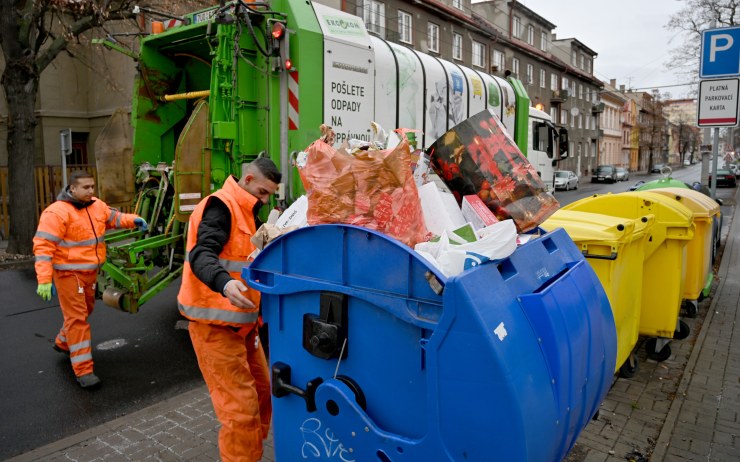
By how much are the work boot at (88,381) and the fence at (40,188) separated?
899 cm

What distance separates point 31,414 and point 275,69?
3.24 m

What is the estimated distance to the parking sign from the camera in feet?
21.2

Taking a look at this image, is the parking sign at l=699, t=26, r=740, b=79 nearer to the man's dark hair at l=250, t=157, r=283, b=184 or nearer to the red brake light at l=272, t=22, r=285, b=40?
the red brake light at l=272, t=22, r=285, b=40

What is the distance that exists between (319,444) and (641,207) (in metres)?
3.57

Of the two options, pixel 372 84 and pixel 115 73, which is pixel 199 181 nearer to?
pixel 372 84

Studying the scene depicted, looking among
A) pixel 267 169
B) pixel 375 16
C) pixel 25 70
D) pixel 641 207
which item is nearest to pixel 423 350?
pixel 267 169

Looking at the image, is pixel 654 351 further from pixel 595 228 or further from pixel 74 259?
pixel 74 259

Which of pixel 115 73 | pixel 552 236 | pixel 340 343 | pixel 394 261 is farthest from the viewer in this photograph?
pixel 115 73

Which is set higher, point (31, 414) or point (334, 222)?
point (334, 222)

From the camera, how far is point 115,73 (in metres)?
17.8

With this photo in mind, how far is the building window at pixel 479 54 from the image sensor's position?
93.7ft

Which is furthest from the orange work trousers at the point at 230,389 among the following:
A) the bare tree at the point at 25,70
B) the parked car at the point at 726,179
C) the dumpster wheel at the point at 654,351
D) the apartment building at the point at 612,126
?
the apartment building at the point at 612,126

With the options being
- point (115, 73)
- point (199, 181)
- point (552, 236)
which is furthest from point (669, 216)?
point (115, 73)

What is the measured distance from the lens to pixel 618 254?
3557 millimetres
